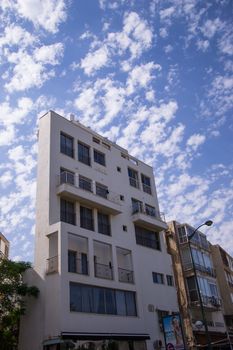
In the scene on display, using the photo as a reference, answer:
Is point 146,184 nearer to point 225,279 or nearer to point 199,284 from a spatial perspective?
point 199,284

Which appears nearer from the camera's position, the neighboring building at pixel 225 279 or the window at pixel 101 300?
the window at pixel 101 300

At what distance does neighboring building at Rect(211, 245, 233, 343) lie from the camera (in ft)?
146

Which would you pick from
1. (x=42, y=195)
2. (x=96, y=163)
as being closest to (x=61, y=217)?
(x=42, y=195)

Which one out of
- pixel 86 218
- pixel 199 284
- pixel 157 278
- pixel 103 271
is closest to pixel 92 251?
pixel 103 271

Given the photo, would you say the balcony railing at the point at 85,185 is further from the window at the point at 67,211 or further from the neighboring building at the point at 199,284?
the neighboring building at the point at 199,284

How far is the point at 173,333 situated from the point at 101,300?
594cm

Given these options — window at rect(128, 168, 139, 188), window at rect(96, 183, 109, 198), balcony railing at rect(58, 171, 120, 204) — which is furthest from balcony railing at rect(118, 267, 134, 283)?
window at rect(128, 168, 139, 188)

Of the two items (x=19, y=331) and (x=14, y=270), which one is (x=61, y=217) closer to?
(x=14, y=270)

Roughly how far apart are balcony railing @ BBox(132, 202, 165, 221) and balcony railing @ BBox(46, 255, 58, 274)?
1065cm

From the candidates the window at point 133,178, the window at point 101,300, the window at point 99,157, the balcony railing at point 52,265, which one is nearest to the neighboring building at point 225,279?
the window at point 133,178

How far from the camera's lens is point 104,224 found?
30.6m

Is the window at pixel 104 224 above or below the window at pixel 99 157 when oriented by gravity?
below

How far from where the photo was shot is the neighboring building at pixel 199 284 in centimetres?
3672

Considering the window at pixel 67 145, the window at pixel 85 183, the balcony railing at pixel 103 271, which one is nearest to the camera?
the balcony railing at pixel 103 271
